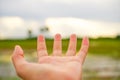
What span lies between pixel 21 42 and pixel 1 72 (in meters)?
0.27

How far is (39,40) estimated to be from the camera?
0.73 metres

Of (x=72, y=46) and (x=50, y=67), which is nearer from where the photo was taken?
(x=50, y=67)

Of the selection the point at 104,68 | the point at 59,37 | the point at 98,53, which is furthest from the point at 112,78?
the point at 59,37

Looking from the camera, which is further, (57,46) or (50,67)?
(57,46)

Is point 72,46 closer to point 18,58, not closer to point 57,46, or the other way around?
point 57,46

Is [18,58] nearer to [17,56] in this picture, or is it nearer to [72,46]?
[17,56]

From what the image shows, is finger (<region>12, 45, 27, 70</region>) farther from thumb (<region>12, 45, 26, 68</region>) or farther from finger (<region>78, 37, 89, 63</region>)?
finger (<region>78, 37, 89, 63</region>)

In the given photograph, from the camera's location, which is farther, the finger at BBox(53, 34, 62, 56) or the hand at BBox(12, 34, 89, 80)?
the finger at BBox(53, 34, 62, 56)

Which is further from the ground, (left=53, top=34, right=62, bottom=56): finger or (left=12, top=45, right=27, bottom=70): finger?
(left=12, top=45, right=27, bottom=70): finger

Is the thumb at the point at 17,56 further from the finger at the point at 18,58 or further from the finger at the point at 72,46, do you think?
the finger at the point at 72,46

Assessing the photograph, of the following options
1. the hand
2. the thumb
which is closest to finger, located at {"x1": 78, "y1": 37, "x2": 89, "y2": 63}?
the hand

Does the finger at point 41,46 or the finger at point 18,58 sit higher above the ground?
the finger at point 18,58

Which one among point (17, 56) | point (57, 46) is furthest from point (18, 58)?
point (57, 46)

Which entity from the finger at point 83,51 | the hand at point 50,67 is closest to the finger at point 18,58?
the hand at point 50,67
